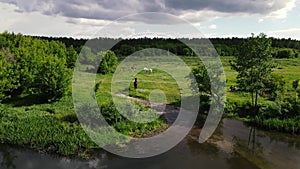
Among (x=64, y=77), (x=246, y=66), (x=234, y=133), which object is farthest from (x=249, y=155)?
(x=64, y=77)

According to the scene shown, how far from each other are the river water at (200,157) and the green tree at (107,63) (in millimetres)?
31333

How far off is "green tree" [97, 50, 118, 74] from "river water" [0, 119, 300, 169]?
103ft

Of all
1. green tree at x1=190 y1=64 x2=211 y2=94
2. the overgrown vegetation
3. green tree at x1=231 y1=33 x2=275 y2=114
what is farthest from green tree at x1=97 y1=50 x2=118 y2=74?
green tree at x1=231 y1=33 x2=275 y2=114

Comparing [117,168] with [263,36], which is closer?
[117,168]

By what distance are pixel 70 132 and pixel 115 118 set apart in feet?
10.2

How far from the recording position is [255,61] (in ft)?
71.8

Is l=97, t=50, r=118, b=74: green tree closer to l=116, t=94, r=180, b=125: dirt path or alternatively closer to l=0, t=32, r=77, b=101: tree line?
l=0, t=32, r=77, b=101: tree line

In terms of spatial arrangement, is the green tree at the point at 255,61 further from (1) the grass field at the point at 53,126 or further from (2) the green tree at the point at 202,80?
(1) the grass field at the point at 53,126

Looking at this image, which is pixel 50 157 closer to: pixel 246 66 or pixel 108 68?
pixel 246 66

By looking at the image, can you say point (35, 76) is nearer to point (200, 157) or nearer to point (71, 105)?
point (71, 105)

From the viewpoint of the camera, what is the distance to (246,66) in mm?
22391

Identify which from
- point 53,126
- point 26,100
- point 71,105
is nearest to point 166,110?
point 71,105

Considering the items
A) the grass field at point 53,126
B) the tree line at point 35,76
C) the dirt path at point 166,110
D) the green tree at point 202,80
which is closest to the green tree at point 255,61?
the green tree at point 202,80

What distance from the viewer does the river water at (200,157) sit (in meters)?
14.7
